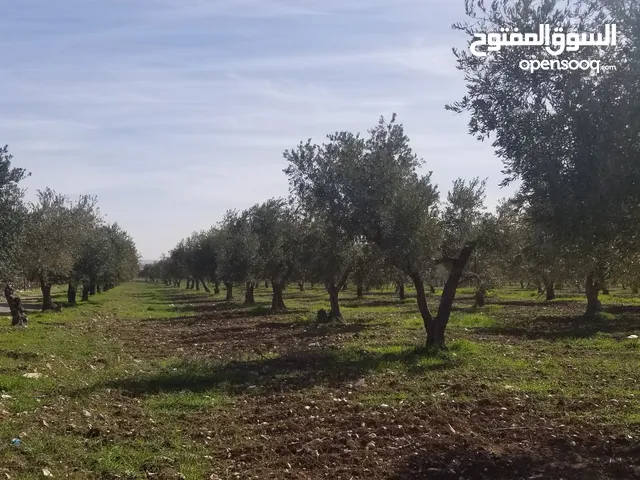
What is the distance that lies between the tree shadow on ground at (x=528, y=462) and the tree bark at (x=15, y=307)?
90.1 ft

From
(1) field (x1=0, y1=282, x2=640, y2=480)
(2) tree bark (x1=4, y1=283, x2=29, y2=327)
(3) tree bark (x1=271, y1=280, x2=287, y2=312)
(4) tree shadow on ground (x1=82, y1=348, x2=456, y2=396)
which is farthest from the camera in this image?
(3) tree bark (x1=271, y1=280, x2=287, y2=312)

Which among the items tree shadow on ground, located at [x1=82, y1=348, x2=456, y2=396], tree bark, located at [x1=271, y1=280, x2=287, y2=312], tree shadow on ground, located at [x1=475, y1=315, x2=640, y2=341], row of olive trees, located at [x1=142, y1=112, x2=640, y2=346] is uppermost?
row of olive trees, located at [x1=142, y1=112, x2=640, y2=346]

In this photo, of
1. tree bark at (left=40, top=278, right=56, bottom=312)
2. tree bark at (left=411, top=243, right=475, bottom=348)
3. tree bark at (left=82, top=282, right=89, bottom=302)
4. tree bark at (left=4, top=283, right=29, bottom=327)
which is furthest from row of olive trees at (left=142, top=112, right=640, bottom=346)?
tree bark at (left=82, top=282, right=89, bottom=302)

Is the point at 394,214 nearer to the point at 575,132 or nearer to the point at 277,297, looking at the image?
the point at 575,132

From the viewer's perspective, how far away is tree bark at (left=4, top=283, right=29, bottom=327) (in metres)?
33.2

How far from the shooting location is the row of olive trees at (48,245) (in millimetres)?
23248

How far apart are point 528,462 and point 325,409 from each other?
17.4ft

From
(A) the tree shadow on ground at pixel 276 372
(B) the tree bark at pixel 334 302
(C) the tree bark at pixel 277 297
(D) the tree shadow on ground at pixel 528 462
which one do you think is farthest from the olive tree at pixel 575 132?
(C) the tree bark at pixel 277 297

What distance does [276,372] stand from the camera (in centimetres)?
1992

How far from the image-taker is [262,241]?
52.3 meters

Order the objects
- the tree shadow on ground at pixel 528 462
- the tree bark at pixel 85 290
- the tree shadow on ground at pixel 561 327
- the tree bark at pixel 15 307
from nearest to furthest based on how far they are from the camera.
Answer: the tree shadow on ground at pixel 528 462 → the tree shadow on ground at pixel 561 327 → the tree bark at pixel 15 307 → the tree bark at pixel 85 290

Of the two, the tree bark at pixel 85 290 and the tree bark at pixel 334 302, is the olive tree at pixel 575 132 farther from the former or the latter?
the tree bark at pixel 85 290

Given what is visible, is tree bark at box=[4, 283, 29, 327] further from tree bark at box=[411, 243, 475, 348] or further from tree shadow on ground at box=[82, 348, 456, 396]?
tree bark at box=[411, 243, 475, 348]

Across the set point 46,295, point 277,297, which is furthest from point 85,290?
point 277,297
